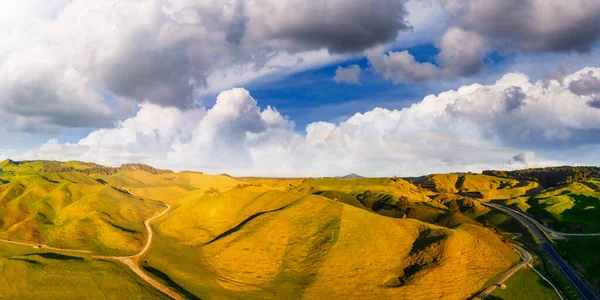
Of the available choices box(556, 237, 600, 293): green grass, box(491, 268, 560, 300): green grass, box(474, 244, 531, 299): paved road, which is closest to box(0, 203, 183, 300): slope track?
box(474, 244, 531, 299): paved road

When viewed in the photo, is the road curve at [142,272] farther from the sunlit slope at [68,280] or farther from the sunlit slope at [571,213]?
the sunlit slope at [571,213]

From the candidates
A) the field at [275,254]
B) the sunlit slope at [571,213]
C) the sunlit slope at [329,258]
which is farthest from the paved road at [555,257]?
the sunlit slope at [329,258]

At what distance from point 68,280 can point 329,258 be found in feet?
207

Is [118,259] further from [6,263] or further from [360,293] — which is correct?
[360,293]

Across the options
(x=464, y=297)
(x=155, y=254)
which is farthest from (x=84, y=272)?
(x=464, y=297)

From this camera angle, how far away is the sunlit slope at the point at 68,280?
72.4 metres

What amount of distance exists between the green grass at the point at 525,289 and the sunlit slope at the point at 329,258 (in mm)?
4223

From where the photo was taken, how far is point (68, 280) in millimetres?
77938

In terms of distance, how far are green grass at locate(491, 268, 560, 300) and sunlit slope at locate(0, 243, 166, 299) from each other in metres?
74.9

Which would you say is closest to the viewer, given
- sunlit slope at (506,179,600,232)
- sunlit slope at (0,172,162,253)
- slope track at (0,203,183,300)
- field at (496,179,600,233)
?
slope track at (0,203,183,300)

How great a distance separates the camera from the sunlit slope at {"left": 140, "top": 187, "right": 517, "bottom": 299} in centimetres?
7838

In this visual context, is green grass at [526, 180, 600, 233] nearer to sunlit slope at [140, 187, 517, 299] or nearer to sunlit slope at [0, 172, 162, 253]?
sunlit slope at [140, 187, 517, 299]

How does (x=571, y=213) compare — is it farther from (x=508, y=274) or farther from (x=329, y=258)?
(x=329, y=258)

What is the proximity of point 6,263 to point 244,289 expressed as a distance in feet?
193
